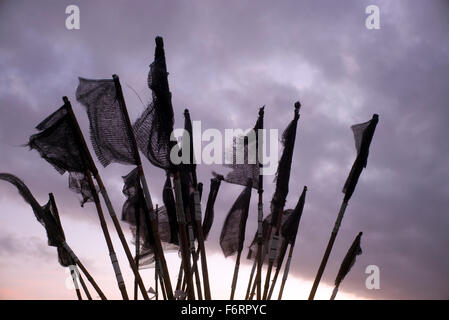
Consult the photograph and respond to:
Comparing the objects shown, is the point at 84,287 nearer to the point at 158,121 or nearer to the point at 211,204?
the point at 211,204

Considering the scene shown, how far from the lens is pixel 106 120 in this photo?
8430 millimetres

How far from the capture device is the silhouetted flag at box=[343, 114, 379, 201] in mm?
9117

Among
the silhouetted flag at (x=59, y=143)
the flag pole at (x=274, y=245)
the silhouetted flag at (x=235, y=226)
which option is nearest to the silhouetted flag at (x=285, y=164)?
the flag pole at (x=274, y=245)

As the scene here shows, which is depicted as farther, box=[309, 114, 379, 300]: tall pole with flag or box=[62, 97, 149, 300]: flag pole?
box=[309, 114, 379, 300]: tall pole with flag

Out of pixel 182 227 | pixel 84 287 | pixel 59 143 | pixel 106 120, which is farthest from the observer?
pixel 84 287

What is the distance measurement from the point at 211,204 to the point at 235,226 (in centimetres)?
108

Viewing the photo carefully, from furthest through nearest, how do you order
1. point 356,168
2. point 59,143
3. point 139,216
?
1. point 139,216
2. point 356,168
3. point 59,143

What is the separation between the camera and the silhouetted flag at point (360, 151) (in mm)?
9117

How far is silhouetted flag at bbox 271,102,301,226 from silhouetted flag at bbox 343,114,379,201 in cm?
115

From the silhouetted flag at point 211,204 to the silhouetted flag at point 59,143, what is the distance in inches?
109

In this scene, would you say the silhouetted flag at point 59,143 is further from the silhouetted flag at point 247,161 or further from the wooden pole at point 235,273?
the wooden pole at point 235,273

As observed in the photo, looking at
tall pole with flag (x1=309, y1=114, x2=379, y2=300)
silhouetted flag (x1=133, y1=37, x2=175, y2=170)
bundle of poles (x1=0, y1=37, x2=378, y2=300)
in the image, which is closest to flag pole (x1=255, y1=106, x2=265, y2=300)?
bundle of poles (x1=0, y1=37, x2=378, y2=300)

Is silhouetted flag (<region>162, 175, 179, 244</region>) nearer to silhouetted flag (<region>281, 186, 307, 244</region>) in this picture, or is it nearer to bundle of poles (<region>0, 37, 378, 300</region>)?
bundle of poles (<region>0, 37, 378, 300</region>)

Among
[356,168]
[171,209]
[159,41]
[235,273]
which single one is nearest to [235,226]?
[235,273]
